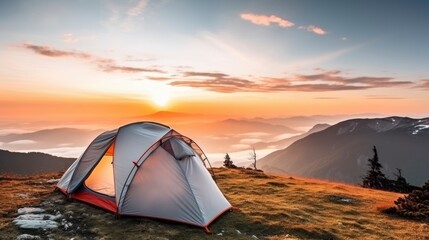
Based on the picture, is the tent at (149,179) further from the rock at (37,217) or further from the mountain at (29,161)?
the mountain at (29,161)

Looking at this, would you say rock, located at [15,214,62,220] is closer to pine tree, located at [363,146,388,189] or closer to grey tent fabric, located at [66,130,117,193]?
grey tent fabric, located at [66,130,117,193]

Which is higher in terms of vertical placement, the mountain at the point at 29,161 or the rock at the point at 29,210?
the rock at the point at 29,210

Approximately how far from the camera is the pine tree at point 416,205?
18375 mm

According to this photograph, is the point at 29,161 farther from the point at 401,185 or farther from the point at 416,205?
the point at 416,205

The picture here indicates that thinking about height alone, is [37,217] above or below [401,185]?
above

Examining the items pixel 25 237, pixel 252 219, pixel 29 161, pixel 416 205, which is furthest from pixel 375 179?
pixel 29 161

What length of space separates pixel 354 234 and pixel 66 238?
1213cm

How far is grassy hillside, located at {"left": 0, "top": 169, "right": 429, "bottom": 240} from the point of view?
12.7 metres

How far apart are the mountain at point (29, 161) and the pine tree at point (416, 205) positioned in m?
145

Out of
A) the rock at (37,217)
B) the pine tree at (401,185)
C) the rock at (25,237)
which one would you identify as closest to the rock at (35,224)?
the rock at (37,217)

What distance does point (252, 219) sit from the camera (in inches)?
607

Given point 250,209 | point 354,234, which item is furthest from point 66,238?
point 354,234

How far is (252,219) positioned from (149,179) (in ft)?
17.0

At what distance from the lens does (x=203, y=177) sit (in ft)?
51.1
